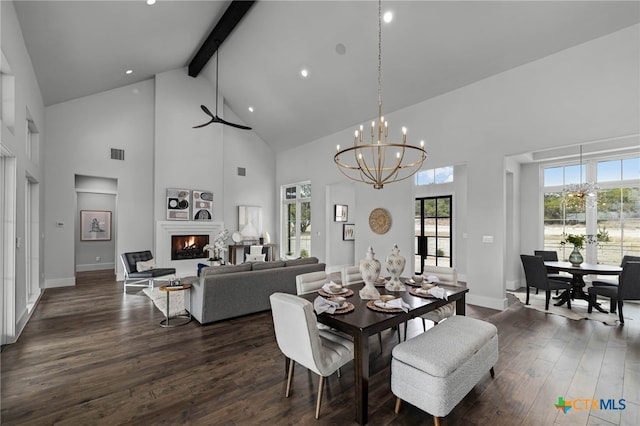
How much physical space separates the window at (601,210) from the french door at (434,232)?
6.59 ft

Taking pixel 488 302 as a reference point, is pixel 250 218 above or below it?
above

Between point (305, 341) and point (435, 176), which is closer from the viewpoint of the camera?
point (305, 341)

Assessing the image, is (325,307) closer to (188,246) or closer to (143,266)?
(143,266)

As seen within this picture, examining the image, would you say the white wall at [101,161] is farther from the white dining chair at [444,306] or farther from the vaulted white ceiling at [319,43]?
the white dining chair at [444,306]

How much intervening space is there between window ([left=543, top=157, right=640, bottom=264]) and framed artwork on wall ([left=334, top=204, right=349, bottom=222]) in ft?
15.7

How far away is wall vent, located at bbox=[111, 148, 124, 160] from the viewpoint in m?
7.16

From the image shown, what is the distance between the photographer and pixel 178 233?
7715 millimetres

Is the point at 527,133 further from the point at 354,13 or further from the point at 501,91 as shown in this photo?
the point at 354,13

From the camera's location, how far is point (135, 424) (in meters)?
2.11

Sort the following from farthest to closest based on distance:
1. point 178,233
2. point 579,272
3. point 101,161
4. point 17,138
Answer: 1. point 178,233
2. point 101,161
3. point 579,272
4. point 17,138

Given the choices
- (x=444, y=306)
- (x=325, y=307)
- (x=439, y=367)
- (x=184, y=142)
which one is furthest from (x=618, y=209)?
(x=184, y=142)

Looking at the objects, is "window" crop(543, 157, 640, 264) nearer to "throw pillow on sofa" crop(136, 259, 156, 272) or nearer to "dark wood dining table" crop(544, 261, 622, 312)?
"dark wood dining table" crop(544, 261, 622, 312)

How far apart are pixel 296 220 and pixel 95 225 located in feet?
19.2

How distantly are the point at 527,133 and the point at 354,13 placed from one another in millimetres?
3225
